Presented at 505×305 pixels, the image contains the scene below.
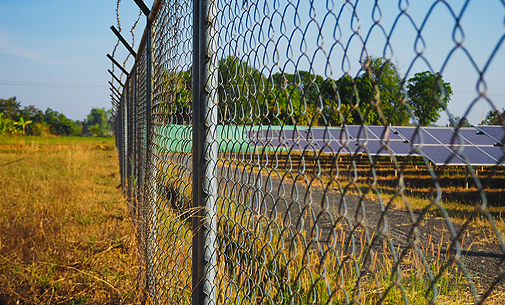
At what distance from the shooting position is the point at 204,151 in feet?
5.43

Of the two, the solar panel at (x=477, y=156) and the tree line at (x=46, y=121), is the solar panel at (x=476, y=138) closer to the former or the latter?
the solar panel at (x=477, y=156)

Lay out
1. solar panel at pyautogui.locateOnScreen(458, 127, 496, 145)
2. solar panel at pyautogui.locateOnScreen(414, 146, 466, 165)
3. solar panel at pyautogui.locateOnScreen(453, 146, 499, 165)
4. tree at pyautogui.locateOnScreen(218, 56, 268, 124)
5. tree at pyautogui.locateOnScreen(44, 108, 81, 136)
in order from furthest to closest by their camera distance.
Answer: tree at pyautogui.locateOnScreen(44, 108, 81, 136) < solar panel at pyautogui.locateOnScreen(458, 127, 496, 145) < solar panel at pyautogui.locateOnScreen(414, 146, 466, 165) < solar panel at pyautogui.locateOnScreen(453, 146, 499, 165) < tree at pyautogui.locateOnScreen(218, 56, 268, 124)

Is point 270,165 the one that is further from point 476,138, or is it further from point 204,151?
point 476,138

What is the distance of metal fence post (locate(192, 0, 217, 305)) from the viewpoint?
1614 mm

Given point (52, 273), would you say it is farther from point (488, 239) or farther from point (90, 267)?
point (488, 239)

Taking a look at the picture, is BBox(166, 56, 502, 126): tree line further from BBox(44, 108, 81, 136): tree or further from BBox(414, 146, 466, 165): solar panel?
BBox(44, 108, 81, 136): tree

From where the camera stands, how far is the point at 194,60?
5.64 feet

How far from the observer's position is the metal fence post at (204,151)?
5.30ft

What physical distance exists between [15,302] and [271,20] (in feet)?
10.8

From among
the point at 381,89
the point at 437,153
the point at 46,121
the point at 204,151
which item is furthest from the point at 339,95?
the point at 46,121

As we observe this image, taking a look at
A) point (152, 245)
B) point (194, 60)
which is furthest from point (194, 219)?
point (152, 245)

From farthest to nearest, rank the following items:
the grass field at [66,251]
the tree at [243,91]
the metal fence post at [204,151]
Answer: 1. the grass field at [66,251]
2. the metal fence post at [204,151]
3. the tree at [243,91]

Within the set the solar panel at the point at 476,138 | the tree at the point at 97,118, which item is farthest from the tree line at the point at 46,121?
the solar panel at the point at 476,138

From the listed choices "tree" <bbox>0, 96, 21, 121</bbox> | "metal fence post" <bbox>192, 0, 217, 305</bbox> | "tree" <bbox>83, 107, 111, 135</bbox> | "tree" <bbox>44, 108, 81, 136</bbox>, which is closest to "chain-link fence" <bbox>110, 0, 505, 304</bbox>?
"metal fence post" <bbox>192, 0, 217, 305</bbox>
